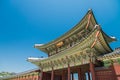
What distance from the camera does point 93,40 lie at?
1000cm

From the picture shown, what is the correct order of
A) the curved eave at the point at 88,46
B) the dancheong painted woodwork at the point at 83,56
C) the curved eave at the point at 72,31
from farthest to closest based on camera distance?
the curved eave at the point at 72,31 → the curved eave at the point at 88,46 → the dancheong painted woodwork at the point at 83,56

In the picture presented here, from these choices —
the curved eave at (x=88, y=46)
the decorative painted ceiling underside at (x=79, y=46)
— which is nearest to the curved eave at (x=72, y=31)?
the decorative painted ceiling underside at (x=79, y=46)

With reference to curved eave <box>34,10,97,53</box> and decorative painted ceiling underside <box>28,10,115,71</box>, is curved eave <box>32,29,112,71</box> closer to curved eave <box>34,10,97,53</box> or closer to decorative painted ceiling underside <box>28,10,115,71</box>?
decorative painted ceiling underside <box>28,10,115,71</box>

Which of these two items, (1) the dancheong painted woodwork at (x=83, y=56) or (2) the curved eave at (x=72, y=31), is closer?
(1) the dancheong painted woodwork at (x=83, y=56)

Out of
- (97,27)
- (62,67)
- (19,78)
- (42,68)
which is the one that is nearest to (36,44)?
(42,68)

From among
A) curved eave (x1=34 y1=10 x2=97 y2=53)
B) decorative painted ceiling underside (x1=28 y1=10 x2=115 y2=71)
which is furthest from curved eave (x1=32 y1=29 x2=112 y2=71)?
curved eave (x1=34 y1=10 x2=97 y2=53)

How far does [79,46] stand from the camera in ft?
36.2

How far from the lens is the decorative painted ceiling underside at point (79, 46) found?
1049 centimetres

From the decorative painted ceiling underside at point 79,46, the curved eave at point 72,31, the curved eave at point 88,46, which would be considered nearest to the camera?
the curved eave at point 88,46

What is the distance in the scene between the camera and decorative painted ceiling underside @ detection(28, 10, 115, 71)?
10.5 metres

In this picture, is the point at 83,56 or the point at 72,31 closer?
the point at 83,56

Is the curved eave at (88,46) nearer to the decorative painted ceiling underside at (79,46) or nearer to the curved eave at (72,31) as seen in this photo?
the decorative painted ceiling underside at (79,46)

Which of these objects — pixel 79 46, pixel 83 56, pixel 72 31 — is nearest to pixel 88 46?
pixel 79 46

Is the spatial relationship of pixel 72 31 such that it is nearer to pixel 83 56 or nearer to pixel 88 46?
pixel 83 56
